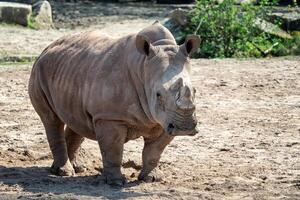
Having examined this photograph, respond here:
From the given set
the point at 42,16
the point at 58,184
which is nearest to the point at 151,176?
the point at 58,184

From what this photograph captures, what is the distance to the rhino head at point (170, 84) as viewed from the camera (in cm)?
673

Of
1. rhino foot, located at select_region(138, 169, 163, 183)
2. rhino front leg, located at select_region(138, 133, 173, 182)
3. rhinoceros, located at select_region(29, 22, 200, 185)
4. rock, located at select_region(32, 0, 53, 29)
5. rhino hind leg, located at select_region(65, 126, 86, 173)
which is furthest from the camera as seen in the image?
rock, located at select_region(32, 0, 53, 29)

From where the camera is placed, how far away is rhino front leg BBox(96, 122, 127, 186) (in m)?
7.37

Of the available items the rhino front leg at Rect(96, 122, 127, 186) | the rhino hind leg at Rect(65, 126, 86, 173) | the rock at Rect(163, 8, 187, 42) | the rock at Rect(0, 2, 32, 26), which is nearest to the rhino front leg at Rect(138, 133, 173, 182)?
the rhino front leg at Rect(96, 122, 127, 186)

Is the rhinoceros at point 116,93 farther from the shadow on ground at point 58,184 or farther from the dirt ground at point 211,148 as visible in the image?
the dirt ground at point 211,148

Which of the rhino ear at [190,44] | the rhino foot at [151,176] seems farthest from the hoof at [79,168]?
the rhino ear at [190,44]

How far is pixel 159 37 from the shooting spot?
7395 millimetres

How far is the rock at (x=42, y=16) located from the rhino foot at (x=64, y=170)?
10320 mm

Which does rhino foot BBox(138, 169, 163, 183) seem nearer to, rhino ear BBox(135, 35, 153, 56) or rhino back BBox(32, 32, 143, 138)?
rhino back BBox(32, 32, 143, 138)

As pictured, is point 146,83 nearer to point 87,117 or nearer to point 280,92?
point 87,117

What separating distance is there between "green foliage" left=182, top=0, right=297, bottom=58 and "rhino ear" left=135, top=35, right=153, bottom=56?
26.2ft

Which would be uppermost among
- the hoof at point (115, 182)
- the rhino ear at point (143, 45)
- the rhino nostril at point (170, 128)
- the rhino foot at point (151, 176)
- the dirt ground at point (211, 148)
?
the rhino ear at point (143, 45)

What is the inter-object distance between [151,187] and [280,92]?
4.99 meters

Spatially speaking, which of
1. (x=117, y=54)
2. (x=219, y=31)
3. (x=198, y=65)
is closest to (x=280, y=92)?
(x=198, y=65)
